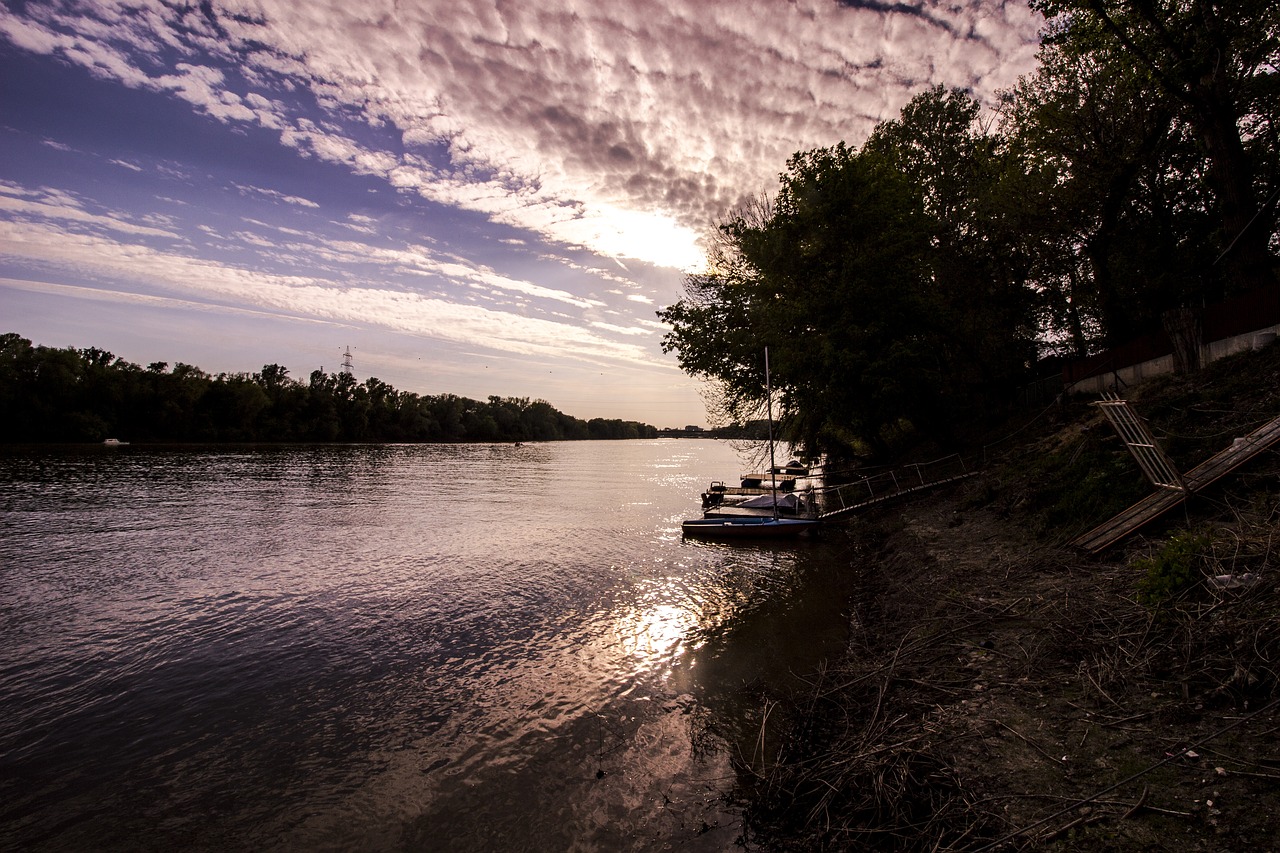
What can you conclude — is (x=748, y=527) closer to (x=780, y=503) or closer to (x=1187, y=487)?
(x=780, y=503)

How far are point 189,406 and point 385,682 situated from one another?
118660mm

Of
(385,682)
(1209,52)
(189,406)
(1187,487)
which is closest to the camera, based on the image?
(1187,487)

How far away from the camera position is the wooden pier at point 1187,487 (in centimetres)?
945

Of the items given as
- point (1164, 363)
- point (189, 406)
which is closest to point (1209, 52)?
point (1164, 363)

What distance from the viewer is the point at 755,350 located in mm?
30547

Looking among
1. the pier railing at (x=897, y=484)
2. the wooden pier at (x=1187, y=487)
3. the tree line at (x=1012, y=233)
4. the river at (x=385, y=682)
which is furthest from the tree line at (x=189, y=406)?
the wooden pier at (x=1187, y=487)

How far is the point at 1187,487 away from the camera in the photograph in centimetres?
950

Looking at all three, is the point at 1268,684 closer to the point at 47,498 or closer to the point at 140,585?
the point at 140,585

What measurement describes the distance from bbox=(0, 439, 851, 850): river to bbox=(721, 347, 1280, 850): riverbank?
4.79 feet

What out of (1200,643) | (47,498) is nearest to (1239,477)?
(1200,643)

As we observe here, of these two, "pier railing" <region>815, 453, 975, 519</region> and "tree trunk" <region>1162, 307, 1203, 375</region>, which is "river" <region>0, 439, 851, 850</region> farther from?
"tree trunk" <region>1162, 307, 1203, 375</region>

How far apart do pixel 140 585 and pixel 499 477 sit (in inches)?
1551

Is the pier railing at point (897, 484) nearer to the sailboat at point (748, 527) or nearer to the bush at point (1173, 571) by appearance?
the sailboat at point (748, 527)

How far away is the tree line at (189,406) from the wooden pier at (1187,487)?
122m
